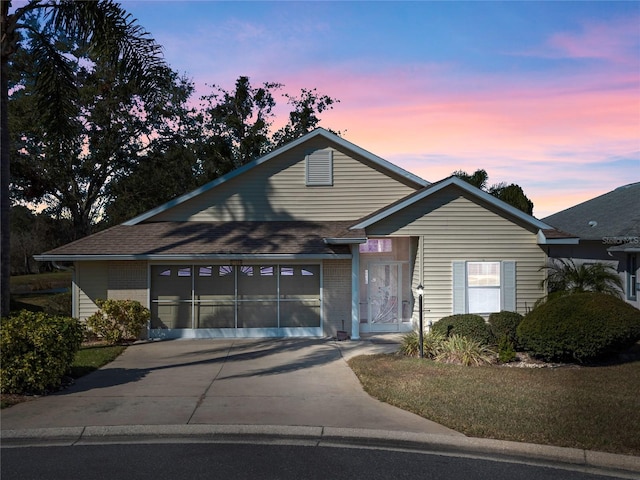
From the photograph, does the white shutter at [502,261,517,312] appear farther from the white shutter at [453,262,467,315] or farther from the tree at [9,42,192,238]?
the tree at [9,42,192,238]

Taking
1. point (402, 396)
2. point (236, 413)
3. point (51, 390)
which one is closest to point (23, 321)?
point (51, 390)

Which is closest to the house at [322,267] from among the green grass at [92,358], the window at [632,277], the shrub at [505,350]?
the green grass at [92,358]

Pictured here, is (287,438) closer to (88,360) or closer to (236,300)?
(88,360)

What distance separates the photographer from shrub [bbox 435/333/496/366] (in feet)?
42.0

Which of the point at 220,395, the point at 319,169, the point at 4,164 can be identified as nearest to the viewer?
the point at 220,395

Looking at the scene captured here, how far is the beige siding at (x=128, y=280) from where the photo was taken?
56.6 feet

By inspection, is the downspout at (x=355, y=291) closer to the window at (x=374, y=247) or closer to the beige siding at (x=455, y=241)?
the beige siding at (x=455, y=241)

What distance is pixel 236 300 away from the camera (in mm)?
17609

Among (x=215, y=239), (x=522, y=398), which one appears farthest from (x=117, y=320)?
(x=522, y=398)

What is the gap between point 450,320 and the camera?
1455cm

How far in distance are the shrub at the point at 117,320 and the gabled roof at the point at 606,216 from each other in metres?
16.0

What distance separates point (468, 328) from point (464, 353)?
110cm

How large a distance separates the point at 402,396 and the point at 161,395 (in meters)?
4.14

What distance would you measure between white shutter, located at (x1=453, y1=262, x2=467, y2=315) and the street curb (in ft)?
30.9
